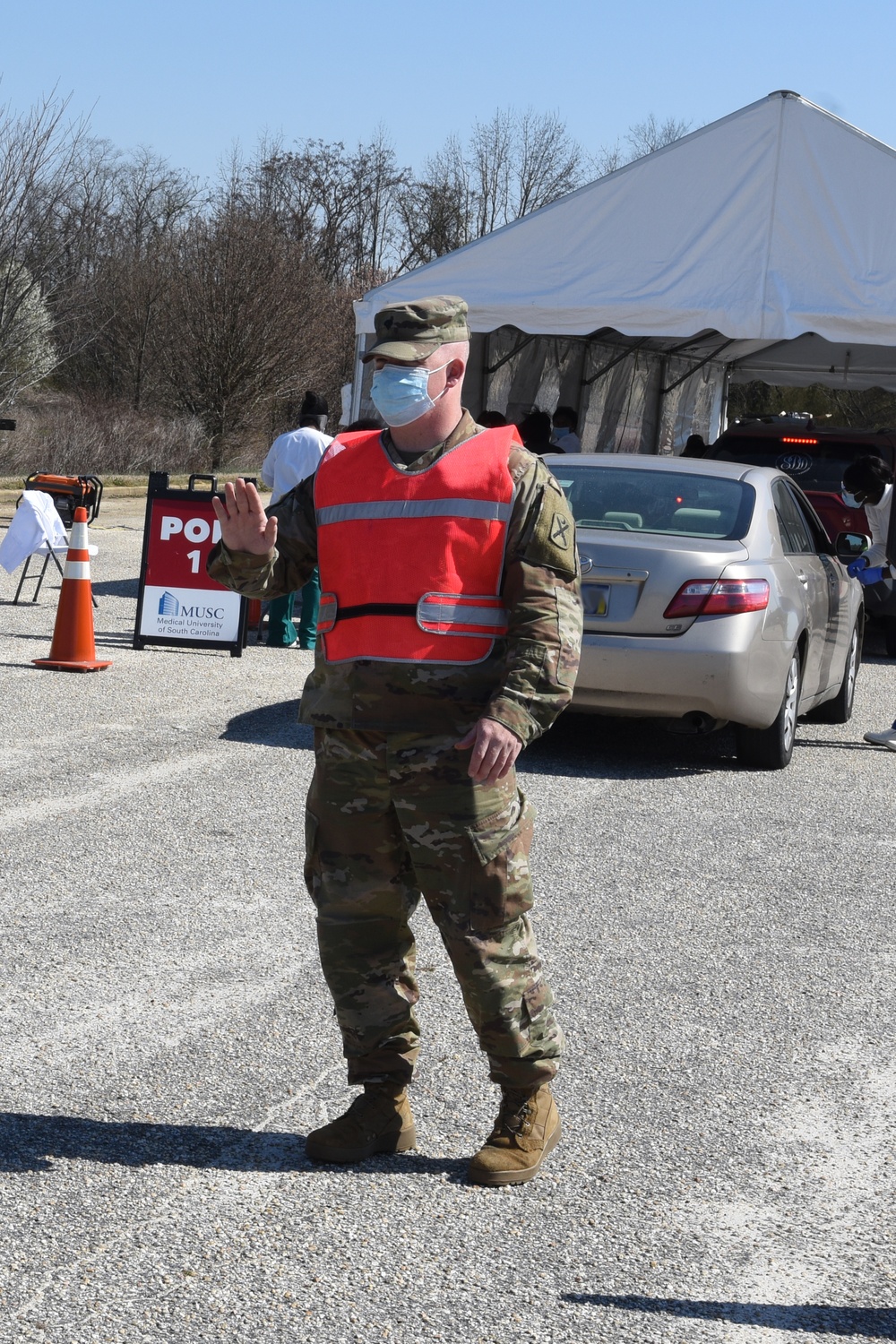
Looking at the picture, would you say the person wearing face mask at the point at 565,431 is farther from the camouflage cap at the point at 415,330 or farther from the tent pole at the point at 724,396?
the camouflage cap at the point at 415,330

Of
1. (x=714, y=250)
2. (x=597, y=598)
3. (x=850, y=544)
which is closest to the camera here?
(x=597, y=598)

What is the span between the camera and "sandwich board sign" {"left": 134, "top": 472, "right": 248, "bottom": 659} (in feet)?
36.2

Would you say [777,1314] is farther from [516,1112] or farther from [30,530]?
[30,530]

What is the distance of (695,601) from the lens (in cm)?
780

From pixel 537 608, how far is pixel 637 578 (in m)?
4.68

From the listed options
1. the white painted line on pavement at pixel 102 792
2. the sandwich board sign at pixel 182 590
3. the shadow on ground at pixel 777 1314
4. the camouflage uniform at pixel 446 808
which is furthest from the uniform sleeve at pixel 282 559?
the sandwich board sign at pixel 182 590

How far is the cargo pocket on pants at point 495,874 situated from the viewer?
3.23 metres

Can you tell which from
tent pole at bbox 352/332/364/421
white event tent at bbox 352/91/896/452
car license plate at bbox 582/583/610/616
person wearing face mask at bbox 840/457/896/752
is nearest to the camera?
car license plate at bbox 582/583/610/616

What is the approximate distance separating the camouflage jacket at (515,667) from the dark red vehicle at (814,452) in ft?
32.8

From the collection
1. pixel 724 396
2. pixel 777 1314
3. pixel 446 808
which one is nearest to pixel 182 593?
pixel 446 808

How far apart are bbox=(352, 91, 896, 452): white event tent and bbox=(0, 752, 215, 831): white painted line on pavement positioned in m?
7.87

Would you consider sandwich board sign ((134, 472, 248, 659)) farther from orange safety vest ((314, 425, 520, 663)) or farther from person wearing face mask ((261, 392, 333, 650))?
orange safety vest ((314, 425, 520, 663))

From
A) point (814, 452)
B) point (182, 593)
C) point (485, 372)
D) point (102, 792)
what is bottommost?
point (102, 792)

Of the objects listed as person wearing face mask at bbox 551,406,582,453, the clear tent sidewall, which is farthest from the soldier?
person wearing face mask at bbox 551,406,582,453
